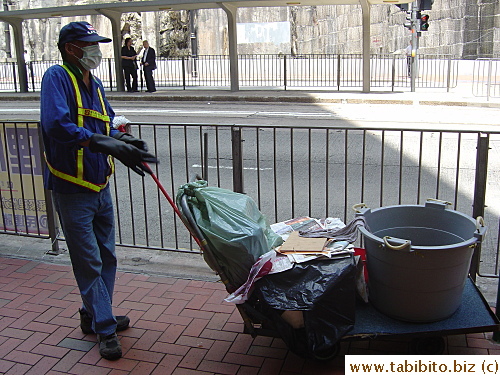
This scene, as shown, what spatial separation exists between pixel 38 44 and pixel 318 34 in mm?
20030

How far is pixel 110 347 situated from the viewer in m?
3.69

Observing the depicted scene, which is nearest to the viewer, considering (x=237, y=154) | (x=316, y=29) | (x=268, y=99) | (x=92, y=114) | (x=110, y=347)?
(x=92, y=114)

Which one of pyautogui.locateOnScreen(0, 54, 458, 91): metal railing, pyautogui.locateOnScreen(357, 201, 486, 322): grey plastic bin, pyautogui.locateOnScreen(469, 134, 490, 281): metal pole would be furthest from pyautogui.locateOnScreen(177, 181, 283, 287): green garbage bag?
pyautogui.locateOnScreen(0, 54, 458, 91): metal railing

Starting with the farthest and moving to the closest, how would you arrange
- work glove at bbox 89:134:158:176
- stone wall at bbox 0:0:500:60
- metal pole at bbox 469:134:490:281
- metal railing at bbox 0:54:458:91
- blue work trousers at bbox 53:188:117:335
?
stone wall at bbox 0:0:500:60
metal railing at bbox 0:54:458:91
metal pole at bbox 469:134:490:281
blue work trousers at bbox 53:188:117:335
work glove at bbox 89:134:158:176

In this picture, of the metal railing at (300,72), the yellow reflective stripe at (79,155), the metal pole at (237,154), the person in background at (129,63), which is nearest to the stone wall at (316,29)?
the metal railing at (300,72)

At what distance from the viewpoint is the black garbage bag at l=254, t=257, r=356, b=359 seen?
326 cm

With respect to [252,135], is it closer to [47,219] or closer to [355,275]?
[47,219]

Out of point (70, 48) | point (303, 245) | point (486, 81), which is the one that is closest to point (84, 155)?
point (70, 48)

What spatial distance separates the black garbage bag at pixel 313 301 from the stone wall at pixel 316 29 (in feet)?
Result: 86.4

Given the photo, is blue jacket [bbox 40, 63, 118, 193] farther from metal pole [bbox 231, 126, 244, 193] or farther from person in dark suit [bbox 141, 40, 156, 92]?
person in dark suit [bbox 141, 40, 156, 92]

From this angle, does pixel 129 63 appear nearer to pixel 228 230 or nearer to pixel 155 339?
pixel 155 339

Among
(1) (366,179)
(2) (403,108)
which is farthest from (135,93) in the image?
(1) (366,179)

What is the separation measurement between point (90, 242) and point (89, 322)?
2.21 feet

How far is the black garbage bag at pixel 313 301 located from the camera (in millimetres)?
3262
